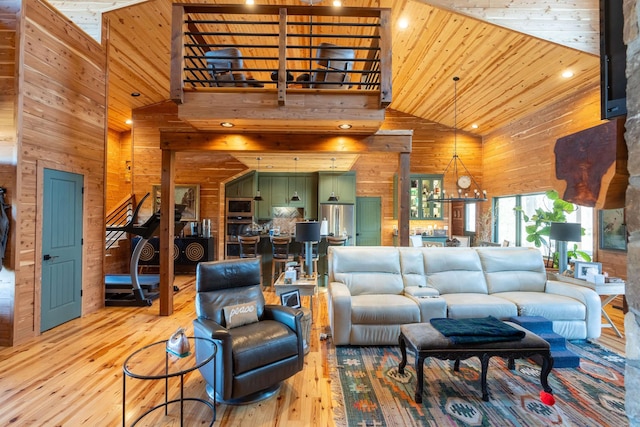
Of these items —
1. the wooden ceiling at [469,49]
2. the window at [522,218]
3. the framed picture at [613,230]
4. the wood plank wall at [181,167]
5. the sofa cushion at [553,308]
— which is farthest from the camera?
the wood plank wall at [181,167]

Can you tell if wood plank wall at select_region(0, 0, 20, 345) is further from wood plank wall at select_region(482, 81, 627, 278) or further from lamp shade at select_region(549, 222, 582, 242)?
lamp shade at select_region(549, 222, 582, 242)

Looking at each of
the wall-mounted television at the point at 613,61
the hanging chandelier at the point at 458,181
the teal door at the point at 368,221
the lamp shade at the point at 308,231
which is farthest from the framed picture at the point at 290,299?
the hanging chandelier at the point at 458,181

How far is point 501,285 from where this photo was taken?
3.92 metres

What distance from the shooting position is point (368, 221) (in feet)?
27.7

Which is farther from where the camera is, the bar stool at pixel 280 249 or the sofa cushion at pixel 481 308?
the bar stool at pixel 280 249

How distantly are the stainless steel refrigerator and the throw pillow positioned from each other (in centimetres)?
547

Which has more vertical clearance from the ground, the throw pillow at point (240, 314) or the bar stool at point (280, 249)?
the bar stool at point (280, 249)

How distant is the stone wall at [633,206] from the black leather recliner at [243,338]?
197cm

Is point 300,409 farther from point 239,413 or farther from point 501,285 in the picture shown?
point 501,285

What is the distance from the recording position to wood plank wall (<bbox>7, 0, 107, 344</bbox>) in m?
3.46

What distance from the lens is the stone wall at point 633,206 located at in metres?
0.86

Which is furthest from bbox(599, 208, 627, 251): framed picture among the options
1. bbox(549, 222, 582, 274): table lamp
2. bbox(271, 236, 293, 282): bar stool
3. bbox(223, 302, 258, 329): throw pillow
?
bbox(223, 302, 258, 329): throw pillow

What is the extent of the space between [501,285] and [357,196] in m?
4.96

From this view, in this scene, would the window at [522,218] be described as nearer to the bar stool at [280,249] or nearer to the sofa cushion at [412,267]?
the sofa cushion at [412,267]
